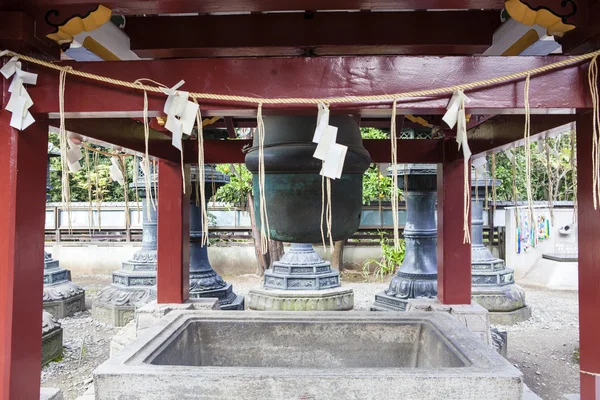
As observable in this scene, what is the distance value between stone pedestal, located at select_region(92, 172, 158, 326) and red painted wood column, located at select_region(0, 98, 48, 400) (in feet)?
14.6

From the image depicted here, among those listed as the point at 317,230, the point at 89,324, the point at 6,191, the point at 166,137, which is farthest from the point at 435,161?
the point at 89,324

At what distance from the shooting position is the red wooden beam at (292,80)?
1.87 m

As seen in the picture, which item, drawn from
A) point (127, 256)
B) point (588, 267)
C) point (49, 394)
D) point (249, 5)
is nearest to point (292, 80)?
point (249, 5)

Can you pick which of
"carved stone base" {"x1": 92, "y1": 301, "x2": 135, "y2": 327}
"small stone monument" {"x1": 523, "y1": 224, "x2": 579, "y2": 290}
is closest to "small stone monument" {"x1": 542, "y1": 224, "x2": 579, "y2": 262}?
"small stone monument" {"x1": 523, "y1": 224, "x2": 579, "y2": 290}

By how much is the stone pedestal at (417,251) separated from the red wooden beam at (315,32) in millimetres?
3447

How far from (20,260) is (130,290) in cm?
527

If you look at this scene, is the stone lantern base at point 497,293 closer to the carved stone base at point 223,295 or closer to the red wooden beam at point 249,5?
the carved stone base at point 223,295

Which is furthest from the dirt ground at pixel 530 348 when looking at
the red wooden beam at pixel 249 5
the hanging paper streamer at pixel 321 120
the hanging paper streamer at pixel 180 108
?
the hanging paper streamer at pixel 321 120

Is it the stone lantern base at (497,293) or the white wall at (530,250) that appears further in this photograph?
the white wall at (530,250)

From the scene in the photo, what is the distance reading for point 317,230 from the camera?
2.39m

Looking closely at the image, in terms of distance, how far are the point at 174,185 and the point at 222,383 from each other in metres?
2.47

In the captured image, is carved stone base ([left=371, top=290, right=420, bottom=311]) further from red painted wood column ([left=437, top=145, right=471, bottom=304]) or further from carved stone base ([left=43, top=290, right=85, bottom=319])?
carved stone base ([left=43, top=290, right=85, bottom=319])

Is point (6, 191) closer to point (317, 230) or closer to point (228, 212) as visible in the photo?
point (317, 230)

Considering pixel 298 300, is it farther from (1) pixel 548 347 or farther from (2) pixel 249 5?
(2) pixel 249 5
